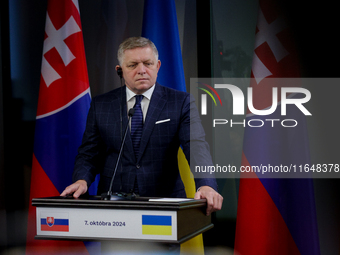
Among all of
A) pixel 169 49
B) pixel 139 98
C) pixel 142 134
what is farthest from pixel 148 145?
pixel 169 49

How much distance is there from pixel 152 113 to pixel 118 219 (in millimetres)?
760

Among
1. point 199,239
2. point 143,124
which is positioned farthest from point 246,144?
point 143,124

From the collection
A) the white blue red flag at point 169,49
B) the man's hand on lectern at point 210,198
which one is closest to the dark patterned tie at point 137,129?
the man's hand on lectern at point 210,198

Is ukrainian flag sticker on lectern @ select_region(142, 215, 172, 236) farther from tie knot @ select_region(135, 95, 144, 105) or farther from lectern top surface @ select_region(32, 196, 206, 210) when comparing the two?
tie knot @ select_region(135, 95, 144, 105)

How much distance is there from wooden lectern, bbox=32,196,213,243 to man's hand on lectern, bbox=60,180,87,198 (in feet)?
0.63

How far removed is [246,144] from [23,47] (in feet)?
7.11

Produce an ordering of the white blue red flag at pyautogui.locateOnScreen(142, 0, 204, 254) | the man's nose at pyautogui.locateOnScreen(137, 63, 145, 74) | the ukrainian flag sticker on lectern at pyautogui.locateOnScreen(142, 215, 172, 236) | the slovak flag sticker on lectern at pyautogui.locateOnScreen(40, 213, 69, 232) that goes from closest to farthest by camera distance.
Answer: the ukrainian flag sticker on lectern at pyautogui.locateOnScreen(142, 215, 172, 236) < the slovak flag sticker on lectern at pyautogui.locateOnScreen(40, 213, 69, 232) < the man's nose at pyautogui.locateOnScreen(137, 63, 145, 74) < the white blue red flag at pyautogui.locateOnScreen(142, 0, 204, 254)

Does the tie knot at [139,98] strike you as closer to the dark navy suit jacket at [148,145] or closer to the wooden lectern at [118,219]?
the dark navy suit jacket at [148,145]

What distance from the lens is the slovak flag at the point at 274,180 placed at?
245cm

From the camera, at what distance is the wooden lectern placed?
3.76 ft

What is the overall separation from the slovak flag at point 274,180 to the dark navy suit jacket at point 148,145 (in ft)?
2.66

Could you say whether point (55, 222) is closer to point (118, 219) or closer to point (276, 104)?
point (118, 219)

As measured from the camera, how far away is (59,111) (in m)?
2.70

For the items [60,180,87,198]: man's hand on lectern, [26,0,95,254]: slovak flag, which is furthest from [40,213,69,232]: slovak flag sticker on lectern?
[26,0,95,254]: slovak flag
